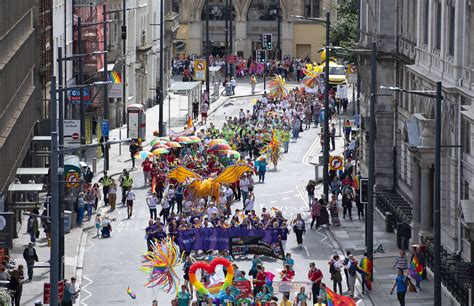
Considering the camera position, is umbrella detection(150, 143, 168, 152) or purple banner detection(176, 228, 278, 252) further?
umbrella detection(150, 143, 168, 152)

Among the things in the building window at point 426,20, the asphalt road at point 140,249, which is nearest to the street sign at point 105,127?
the asphalt road at point 140,249

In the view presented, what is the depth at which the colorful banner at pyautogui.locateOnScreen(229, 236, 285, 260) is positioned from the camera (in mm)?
59094

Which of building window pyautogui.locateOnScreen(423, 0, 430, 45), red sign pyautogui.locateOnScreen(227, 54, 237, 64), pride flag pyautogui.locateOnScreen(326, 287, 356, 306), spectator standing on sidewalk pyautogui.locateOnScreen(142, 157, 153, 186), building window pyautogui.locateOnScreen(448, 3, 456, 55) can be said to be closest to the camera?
pride flag pyautogui.locateOnScreen(326, 287, 356, 306)

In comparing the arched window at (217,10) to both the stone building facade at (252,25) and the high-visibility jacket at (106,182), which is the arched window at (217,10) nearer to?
the stone building facade at (252,25)

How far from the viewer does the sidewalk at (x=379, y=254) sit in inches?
2058

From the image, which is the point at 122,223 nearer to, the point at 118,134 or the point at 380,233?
the point at 380,233

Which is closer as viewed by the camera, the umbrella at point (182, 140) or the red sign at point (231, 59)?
the umbrella at point (182, 140)

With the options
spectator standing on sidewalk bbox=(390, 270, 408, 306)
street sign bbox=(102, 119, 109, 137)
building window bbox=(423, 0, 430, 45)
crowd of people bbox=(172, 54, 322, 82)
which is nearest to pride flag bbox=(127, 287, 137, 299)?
spectator standing on sidewalk bbox=(390, 270, 408, 306)

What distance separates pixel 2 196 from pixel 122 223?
41.8 feet

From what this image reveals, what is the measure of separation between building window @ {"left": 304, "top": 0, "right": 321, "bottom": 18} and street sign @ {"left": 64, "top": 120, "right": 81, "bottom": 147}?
79.3 m

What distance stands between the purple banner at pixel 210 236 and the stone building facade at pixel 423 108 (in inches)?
203

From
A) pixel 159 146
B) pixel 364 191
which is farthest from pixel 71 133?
pixel 159 146

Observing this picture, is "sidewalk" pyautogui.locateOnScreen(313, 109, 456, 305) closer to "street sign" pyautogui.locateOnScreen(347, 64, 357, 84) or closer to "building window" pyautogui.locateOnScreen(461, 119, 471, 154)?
"building window" pyautogui.locateOnScreen(461, 119, 471, 154)

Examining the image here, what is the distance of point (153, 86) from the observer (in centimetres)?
11531
